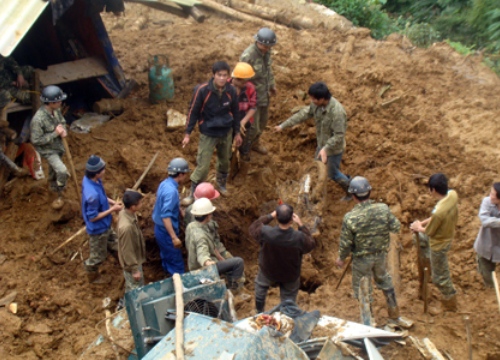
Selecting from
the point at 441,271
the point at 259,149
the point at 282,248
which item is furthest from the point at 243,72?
the point at 441,271

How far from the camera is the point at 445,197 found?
6.02 meters

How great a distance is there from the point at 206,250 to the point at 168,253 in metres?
1.27

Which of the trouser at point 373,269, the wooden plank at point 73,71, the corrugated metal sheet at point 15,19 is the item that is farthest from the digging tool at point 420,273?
the wooden plank at point 73,71

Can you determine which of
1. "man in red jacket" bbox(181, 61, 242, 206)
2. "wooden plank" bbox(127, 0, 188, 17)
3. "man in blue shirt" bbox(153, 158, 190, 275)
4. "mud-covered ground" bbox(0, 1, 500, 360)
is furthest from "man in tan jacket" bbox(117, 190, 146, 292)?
"wooden plank" bbox(127, 0, 188, 17)

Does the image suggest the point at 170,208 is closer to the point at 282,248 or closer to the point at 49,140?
the point at 282,248

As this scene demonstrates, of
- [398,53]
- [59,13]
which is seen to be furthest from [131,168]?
[398,53]

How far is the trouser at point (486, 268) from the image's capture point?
6.64m

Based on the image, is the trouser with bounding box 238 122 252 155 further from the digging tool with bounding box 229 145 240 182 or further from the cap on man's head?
the cap on man's head

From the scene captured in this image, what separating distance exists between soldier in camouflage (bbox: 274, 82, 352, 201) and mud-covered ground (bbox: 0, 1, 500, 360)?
68 cm

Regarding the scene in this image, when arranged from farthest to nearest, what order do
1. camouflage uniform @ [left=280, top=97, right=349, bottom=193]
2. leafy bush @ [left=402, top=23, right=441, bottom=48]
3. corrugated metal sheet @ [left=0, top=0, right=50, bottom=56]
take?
leafy bush @ [left=402, top=23, right=441, bottom=48] → camouflage uniform @ [left=280, top=97, right=349, bottom=193] → corrugated metal sheet @ [left=0, top=0, right=50, bottom=56]

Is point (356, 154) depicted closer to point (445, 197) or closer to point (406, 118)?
point (406, 118)

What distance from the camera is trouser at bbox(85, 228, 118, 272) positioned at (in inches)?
277

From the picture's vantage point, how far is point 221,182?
337 inches

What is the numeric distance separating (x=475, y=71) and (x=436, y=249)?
6.27 metres
